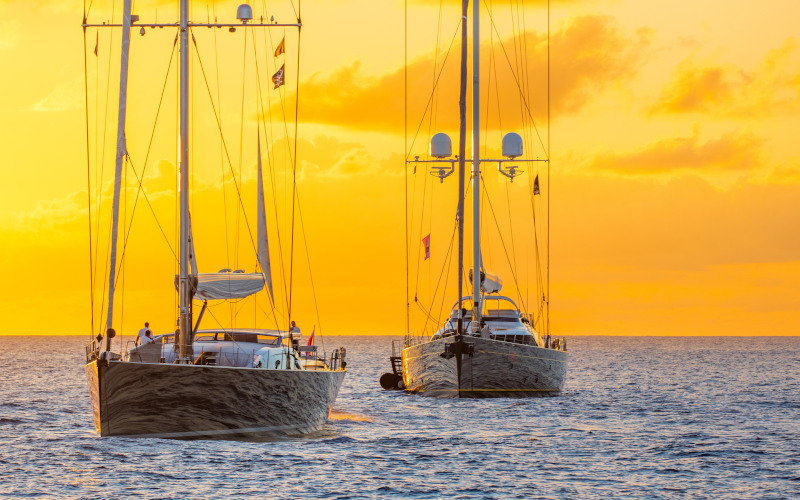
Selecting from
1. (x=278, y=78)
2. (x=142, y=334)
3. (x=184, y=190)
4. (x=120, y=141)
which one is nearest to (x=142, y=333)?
(x=142, y=334)

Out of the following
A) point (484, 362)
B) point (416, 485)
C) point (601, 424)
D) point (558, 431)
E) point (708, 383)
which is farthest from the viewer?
point (708, 383)

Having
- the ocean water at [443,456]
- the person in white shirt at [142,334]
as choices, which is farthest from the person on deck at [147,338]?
the ocean water at [443,456]

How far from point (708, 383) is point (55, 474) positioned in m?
60.6

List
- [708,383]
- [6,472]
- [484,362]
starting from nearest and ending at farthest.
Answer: [6,472] < [484,362] < [708,383]

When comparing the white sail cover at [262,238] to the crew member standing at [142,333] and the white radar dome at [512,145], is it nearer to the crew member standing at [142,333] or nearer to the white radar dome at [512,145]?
the crew member standing at [142,333]

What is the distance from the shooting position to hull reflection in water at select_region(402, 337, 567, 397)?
48656 millimetres

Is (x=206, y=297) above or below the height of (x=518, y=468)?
above

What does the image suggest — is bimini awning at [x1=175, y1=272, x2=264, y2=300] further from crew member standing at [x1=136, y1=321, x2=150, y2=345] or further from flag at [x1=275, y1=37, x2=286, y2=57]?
flag at [x1=275, y1=37, x2=286, y2=57]

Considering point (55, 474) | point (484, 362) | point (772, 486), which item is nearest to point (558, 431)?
point (484, 362)

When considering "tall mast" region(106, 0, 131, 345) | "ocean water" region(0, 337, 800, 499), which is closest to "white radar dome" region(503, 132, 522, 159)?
"ocean water" region(0, 337, 800, 499)

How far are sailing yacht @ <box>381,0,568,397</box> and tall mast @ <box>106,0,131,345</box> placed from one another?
19906mm

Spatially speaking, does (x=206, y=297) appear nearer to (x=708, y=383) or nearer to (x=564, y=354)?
(x=564, y=354)

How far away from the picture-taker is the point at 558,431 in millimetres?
41125

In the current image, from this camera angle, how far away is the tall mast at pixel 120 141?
102 feet
